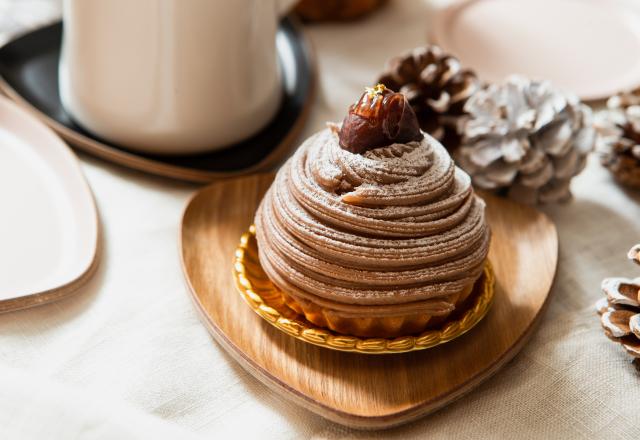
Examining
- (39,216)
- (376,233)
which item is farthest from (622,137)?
(39,216)

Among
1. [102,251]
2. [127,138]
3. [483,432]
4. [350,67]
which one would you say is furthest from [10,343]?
[350,67]

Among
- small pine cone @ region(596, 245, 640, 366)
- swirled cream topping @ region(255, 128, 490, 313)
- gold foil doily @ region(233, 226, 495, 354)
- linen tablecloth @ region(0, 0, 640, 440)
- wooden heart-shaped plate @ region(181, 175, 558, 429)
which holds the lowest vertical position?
linen tablecloth @ region(0, 0, 640, 440)

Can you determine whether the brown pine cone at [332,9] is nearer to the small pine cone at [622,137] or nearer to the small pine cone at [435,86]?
the small pine cone at [435,86]

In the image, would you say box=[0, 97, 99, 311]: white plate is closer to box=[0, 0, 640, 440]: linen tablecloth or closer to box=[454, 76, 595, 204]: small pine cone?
box=[0, 0, 640, 440]: linen tablecloth

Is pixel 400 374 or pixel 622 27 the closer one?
pixel 400 374

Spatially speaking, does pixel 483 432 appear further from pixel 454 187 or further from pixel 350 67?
pixel 350 67

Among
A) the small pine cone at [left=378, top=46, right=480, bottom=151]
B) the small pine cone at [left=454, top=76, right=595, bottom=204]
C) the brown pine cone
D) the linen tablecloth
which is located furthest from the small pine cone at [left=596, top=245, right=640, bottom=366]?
the brown pine cone
